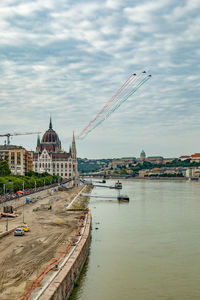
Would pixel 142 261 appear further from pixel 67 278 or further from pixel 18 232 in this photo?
pixel 18 232

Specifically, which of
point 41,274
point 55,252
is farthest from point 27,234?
point 41,274

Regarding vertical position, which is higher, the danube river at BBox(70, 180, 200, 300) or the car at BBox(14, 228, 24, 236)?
the car at BBox(14, 228, 24, 236)

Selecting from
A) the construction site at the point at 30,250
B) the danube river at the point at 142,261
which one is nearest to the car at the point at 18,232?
the construction site at the point at 30,250

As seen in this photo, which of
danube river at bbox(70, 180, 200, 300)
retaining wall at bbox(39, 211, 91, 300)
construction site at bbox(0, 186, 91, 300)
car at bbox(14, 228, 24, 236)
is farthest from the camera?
car at bbox(14, 228, 24, 236)

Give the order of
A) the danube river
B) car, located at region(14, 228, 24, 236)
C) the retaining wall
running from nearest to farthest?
the retaining wall, the danube river, car, located at region(14, 228, 24, 236)

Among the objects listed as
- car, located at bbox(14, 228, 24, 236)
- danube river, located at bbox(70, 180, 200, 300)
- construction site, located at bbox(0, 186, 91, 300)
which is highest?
car, located at bbox(14, 228, 24, 236)

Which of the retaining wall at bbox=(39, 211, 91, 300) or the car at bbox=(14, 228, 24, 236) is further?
the car at bbox=(14, 228, 24, 236)

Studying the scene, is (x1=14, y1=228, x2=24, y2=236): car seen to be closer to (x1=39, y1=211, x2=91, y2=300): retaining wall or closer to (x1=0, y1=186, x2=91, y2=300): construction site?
(x1=0, y1=186, x2=91, y2=300): construction site

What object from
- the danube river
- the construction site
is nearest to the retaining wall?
the danube river

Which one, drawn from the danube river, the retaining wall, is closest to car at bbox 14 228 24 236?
the danube river
